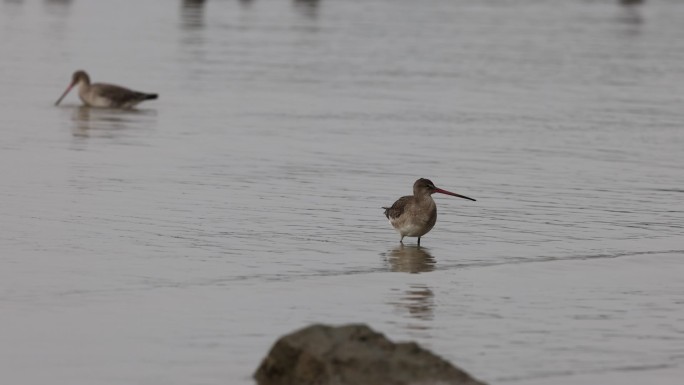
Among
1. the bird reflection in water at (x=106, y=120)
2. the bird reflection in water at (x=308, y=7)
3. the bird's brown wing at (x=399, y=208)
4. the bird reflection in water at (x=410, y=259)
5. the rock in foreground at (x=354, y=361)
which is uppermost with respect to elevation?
the rock in foreground at (x=354, y=361)

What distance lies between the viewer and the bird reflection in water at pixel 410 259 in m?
13.7

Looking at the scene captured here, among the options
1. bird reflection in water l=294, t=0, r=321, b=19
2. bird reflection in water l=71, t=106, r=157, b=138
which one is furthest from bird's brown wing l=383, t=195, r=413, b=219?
bird reflection in water l=294, t=0, r=321, b=19

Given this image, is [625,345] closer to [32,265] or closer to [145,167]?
[32,265]

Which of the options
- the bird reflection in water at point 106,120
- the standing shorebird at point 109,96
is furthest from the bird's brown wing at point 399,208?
the standing shorebird at point 109,96

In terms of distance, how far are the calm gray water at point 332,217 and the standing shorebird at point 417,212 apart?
226mm

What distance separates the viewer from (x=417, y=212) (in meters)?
14.7

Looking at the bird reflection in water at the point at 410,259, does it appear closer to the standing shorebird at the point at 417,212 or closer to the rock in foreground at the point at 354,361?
the standing shorebird at the point at 417,212

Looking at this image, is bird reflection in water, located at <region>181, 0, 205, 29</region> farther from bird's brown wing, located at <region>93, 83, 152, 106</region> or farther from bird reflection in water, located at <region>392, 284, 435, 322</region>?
bird reflection in water, located at <region>392, 284, 435, 322</region>

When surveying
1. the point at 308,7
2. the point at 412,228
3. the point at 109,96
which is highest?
the point at 412,228

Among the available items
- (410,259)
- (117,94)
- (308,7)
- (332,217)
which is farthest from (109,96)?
(308,7)

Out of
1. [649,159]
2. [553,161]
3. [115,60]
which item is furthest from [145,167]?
[115,60]

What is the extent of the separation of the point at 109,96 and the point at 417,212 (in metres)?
12.7

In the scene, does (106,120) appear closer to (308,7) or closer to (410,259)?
(410,259)

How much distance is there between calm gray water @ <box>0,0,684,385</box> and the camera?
10812 millimetres
